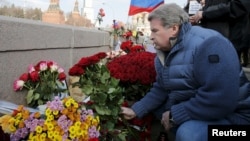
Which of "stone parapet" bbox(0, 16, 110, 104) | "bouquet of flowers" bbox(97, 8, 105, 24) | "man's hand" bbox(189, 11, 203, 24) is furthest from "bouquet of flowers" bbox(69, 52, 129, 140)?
"bouquet of flowers" bbox(97, 8, 105, 24)

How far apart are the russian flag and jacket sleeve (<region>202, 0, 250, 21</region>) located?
2.38 m

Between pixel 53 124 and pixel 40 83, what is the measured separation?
969mm

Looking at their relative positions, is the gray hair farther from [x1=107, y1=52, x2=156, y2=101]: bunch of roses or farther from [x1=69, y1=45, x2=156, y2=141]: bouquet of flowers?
[x1=107, y1=52, x2=156, y2=101]: bunch of roses

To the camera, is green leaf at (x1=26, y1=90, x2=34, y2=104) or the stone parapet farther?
green leaf at (x1=26, y1=90, x2=34, y2=104)

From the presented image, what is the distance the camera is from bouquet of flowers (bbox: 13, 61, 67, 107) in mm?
3174

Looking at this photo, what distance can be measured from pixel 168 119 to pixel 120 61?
992 mm

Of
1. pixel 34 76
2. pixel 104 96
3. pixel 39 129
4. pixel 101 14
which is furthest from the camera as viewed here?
pixel 101 14

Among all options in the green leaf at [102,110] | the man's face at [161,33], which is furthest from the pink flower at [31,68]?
the man's face at [161,33]

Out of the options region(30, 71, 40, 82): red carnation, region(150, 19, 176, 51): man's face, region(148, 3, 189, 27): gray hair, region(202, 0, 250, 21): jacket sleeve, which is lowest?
region(30, 71, 40, 82): red carnation

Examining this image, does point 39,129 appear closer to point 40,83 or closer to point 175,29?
point 40,83

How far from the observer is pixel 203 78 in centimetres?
244

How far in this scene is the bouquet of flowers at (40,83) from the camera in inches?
125

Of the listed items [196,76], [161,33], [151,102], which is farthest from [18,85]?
[196,76]

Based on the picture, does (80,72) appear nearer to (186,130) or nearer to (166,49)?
(166,49)
